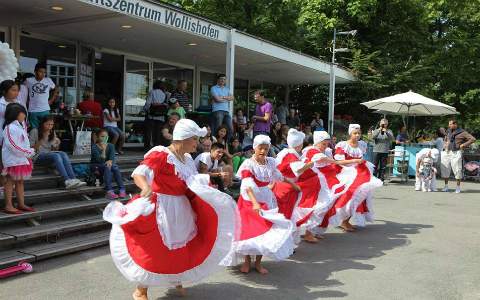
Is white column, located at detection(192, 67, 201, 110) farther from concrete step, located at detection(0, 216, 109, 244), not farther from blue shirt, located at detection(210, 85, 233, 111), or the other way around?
concrete step, located at detection(0, 216, 109, 244)

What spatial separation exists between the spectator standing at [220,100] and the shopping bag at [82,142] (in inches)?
117

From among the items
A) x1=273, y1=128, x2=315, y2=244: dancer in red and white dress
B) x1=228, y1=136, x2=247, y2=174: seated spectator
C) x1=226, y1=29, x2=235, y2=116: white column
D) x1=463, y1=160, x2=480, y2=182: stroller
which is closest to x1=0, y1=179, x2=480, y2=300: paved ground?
x1=273, y1=128, x2=315, y2=244: dancer in red and white dress

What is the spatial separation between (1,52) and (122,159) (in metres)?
3.21

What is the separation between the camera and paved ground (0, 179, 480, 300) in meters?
4.86

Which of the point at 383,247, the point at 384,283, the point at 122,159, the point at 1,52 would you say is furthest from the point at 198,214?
the point at 122,159

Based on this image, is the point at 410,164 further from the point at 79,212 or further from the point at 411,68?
the point at 79,212

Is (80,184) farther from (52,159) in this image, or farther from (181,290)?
(181,290)

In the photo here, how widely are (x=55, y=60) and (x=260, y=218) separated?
8.82 meters

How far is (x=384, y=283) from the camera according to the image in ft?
17.5

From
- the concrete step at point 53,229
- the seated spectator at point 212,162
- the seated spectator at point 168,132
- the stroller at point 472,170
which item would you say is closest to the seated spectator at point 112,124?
the seated spectator at point 168,132

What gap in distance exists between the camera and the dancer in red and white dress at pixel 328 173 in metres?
7.30

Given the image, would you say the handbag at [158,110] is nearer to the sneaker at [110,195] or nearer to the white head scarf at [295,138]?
the sneaker at [110,195]

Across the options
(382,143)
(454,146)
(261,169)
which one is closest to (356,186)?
(261,169)

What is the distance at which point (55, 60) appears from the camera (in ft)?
39.3
